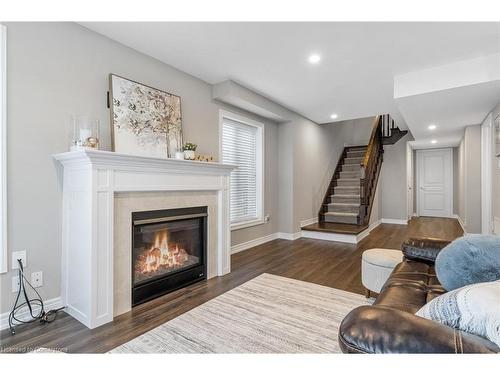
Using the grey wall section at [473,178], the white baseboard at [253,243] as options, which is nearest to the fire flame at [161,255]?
the white baseboard at [253,243]

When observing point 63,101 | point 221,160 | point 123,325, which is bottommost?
point 123,325

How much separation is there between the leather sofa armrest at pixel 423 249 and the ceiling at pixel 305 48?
1.89 meters

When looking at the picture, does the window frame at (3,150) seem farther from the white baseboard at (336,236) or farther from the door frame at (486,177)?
the door frame at (486,177)

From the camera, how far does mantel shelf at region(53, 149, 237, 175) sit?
200 cm

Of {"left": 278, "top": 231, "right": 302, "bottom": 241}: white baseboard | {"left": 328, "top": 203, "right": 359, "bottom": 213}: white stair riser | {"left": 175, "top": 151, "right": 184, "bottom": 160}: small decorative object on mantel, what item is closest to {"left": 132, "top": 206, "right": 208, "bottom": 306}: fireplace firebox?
{"left": 175, "top": 151, "right": 184, "bottom": 160}: small decorative object on mantel

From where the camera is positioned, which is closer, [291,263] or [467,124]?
[291,263]

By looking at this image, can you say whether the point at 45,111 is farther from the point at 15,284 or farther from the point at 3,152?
the point at 15,284

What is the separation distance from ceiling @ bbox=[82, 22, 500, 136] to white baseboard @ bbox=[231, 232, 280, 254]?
247cm

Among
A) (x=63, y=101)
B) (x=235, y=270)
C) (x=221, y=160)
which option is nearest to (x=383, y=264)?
(x=235, y=270)

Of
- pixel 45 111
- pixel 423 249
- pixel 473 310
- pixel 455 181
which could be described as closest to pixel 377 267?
pixel 423 249

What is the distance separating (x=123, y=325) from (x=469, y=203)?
243 inches

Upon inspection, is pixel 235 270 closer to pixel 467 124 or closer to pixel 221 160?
pixel 221 160

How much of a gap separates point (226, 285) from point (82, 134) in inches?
78.7
